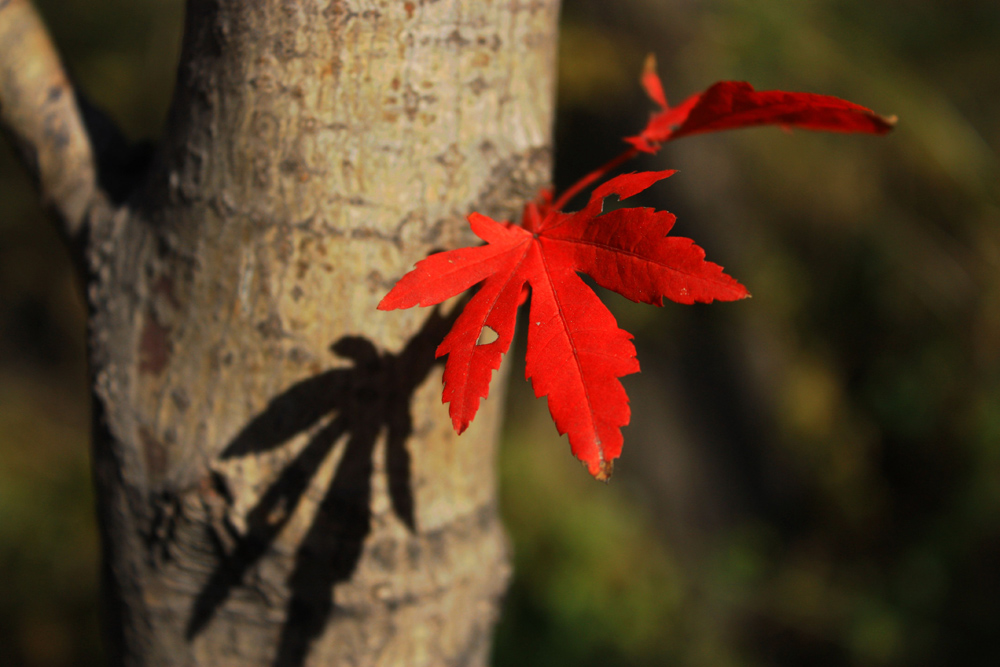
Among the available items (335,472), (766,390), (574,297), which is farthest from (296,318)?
(766,390)

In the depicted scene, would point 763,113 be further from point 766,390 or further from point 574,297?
point 766,390

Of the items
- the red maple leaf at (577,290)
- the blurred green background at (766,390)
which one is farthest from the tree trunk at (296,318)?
the blurred green background at (766,390)

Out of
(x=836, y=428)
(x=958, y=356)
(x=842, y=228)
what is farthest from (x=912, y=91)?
(x=836, y=428)

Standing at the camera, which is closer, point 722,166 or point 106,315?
point 106,315

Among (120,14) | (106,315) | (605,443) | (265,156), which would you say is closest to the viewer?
(605,443)

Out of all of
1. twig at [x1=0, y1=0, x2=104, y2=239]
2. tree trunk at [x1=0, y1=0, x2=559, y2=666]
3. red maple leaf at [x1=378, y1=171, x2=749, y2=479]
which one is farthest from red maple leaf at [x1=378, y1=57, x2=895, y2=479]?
twig at [x1=0, y1=0, x2=104, y2=239]

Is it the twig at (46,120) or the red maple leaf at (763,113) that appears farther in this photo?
the twig at (46,120)

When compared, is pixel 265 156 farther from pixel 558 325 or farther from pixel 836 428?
pixel 836 428

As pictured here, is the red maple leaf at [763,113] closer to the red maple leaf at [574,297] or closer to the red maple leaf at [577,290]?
the red maple leaf at [577,290]
